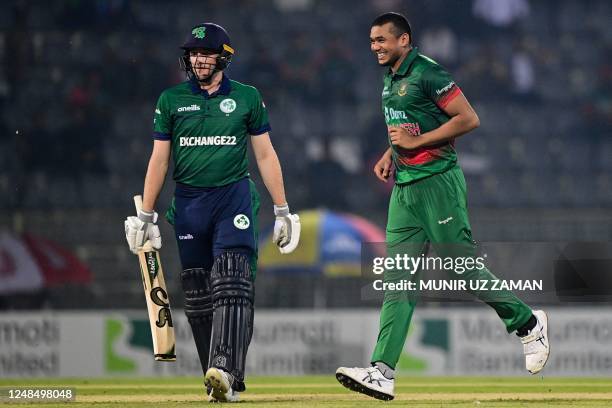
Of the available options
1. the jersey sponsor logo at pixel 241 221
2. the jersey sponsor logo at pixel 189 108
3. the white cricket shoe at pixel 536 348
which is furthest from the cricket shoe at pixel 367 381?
the jersey sponsor logo at pixel 189 108

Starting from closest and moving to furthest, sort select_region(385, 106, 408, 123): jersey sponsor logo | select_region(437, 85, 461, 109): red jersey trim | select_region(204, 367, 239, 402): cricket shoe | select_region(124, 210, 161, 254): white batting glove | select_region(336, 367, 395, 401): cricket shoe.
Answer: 1. select_region(204, 367, 239, 402): cricket shoe
2. select_region(336, 367, 395, 401): cricket shoe
3. select_region(437, 85, 461, 109): red jersey trim
4. select_region(385, 106, 408, 123): jersey sponsor logo
5. select_region(124, 210, 161, 254): white batting glove

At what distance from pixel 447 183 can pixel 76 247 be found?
8449 mm

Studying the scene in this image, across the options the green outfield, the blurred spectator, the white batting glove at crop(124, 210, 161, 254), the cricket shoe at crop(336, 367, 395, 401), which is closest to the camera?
the cricket shoe at crop(336, 367, 395, 401)

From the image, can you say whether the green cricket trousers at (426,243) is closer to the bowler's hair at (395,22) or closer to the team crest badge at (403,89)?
the team crest badge at (403,89)

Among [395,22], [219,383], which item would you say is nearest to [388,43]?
[395,22]

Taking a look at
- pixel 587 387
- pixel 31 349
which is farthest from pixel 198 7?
pixel 587 387

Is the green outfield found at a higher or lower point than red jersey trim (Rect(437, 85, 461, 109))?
lower

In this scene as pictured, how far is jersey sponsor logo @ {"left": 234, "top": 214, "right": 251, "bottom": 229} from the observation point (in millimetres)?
6164

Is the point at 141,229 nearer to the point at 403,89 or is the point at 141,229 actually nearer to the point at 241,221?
the point at 241,221

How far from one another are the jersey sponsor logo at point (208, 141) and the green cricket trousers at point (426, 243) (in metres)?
0.87

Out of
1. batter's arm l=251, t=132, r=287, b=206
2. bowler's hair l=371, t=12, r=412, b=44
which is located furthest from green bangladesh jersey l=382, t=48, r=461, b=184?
batter's arm l=251, t=132, r=287, b=206

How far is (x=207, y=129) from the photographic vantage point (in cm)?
614

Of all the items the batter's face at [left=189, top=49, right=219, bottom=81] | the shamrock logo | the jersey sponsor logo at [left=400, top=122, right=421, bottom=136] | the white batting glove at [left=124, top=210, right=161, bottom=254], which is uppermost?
the shamrock logo

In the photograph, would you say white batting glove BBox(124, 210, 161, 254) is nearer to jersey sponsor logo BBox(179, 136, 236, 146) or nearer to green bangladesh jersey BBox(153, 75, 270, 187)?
green bangladesh jersey BBox(153, 75, 270, 187)
